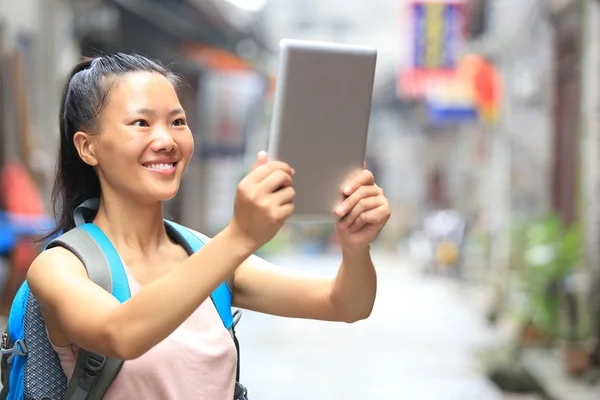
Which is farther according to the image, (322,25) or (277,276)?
(322,25)

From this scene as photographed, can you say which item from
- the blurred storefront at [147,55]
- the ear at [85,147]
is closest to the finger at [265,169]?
the ear at [85,147]

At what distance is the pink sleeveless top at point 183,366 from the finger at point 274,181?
454 mm

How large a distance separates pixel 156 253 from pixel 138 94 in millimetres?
390

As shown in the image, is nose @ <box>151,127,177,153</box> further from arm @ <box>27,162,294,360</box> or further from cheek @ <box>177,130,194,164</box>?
arm @ <box>27,162,294,360</box>

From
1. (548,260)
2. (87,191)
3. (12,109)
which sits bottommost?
(548,260)

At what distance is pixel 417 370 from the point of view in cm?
995

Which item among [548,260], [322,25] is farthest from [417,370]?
[322,25]

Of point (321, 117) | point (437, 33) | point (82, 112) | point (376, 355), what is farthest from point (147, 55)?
point (437, 33)

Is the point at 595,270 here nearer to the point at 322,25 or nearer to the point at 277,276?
the point at 277,276

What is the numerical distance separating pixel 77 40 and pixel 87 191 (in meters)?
10.3

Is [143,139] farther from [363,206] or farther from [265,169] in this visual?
[363,206]

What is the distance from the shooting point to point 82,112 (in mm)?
2119

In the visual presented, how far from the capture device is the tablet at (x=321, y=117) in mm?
1846

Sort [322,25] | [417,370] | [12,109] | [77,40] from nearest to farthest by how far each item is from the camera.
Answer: [12,109]
[417,370]
[77,40]
[322,25]
